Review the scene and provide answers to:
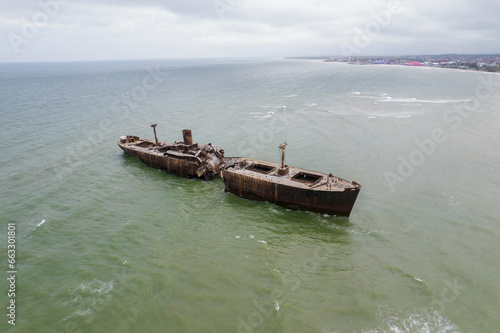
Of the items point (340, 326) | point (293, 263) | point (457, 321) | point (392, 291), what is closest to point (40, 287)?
point (293, 263)

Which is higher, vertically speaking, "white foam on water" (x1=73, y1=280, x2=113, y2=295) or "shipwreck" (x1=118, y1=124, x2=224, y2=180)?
"shipwreck" (x1=118, y1=124, x2=224, y2=180)

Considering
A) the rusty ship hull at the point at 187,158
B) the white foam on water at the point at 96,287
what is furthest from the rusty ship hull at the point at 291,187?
the white foam on water at the point at 96,287

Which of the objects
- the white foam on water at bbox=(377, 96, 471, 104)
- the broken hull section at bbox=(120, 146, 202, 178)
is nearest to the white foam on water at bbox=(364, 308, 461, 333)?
the broken hull section at bbox=(120, 146, 202, 178)

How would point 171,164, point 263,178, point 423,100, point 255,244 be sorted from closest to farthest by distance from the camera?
point 255,244, point 263,178, point 171,164, point 423,100

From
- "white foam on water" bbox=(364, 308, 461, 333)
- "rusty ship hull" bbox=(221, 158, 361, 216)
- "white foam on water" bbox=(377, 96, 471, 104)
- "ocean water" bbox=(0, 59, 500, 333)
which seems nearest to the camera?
"white foam on water" bbox=(364, 308, 461, 333)

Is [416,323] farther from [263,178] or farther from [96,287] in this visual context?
[96,287]

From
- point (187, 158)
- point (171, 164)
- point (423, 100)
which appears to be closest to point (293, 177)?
point (187, 158)

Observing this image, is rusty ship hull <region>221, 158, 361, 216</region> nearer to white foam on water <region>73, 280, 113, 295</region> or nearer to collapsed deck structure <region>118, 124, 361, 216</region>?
collapsed deck structure <region>118, 124, 361, 216</region>
